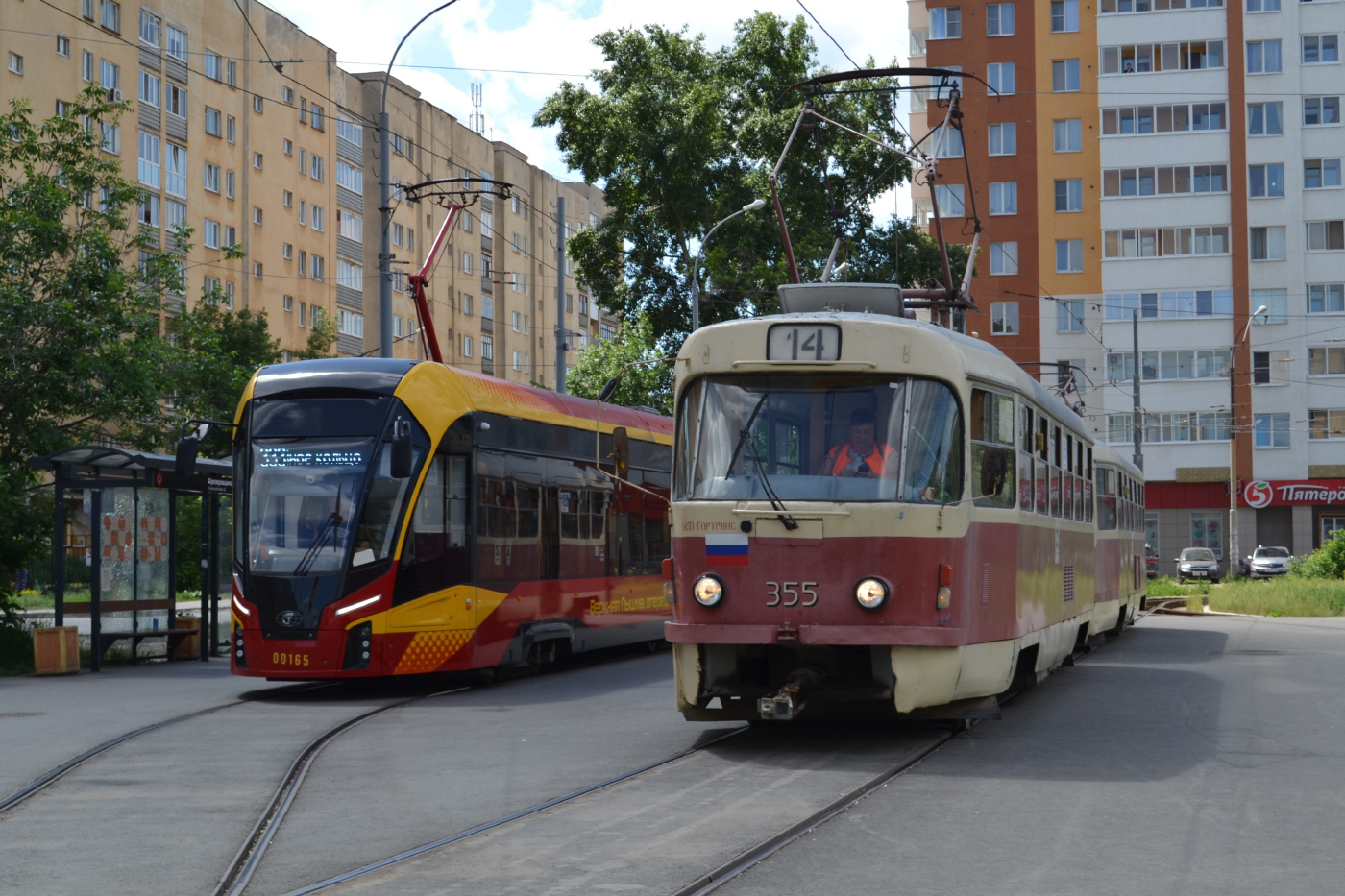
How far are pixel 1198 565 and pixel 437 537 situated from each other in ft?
151

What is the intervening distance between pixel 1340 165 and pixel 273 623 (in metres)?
56.4

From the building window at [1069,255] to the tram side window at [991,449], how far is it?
54.0m

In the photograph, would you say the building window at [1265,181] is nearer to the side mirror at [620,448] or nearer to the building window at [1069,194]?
the building window at [1069,194]

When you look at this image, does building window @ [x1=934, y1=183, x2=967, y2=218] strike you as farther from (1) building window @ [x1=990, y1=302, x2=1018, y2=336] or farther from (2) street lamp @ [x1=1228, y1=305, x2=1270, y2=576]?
(2) street lamp @ [x1=1228, y1=305, x2=1270, y2=576]

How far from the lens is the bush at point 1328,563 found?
1633 inches

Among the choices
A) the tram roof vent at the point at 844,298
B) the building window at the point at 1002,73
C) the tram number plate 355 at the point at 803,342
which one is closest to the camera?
the tram number plate 355 at the point at 803,342

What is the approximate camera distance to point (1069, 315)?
211 feet

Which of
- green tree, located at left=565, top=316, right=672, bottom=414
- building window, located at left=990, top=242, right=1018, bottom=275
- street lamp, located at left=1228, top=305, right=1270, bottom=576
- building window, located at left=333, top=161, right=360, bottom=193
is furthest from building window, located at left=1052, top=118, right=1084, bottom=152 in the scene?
building window, located at left=333, top=161, right=360, bottom=193

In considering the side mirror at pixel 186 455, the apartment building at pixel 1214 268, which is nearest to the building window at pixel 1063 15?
the apartment building at pixel 1214 268

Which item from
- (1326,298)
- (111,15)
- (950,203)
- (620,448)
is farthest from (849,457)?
(950,203)

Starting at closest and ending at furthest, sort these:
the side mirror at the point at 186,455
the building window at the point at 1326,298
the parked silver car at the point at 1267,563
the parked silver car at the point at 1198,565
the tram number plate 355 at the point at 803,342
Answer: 1. the tram number plate 355 at the point at 803,342
2. the side mirror at the point at 186,455
3. the parked silver car at the point at 1267,563
4. the parked silver car at the point at 1198,565
5. the building window at the point at 1326,298

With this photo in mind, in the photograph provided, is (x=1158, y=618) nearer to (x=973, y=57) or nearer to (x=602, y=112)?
(x=602, y=112)

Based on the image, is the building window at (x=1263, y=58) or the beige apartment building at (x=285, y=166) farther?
the building window at (x=1263, y=58)

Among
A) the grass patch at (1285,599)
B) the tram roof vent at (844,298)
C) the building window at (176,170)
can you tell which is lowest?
the grass patch at (1285,599)
